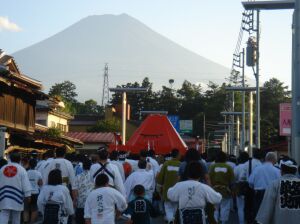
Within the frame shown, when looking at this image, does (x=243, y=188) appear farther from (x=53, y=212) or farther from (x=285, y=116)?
(x=53, y=212)

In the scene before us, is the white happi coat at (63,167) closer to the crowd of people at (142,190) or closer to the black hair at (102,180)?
the crowd of people at (142,190)

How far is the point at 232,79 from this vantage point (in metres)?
64.9

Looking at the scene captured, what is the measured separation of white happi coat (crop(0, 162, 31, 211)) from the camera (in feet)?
38.3

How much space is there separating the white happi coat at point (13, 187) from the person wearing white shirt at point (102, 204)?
3.03 metres

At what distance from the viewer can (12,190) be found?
11758mm

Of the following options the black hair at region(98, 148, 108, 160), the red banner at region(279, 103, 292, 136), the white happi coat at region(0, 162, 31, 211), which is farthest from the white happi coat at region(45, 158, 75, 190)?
the red banner at region(279, 103, 292, 136)

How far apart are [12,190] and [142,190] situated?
2.55 metres

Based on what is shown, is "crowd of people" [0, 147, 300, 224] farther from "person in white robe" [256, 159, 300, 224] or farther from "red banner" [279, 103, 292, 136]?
"red banner" [279, 103, 292, 136]

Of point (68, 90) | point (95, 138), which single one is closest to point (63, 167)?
point (95, 138)

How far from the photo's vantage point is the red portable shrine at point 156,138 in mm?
21875

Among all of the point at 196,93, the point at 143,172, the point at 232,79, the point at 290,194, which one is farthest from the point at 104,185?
the point at 196,93

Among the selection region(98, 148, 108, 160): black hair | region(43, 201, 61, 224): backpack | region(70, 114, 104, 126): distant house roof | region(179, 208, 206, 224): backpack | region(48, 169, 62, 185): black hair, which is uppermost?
region(70, 114, 104, 126): distant house roof

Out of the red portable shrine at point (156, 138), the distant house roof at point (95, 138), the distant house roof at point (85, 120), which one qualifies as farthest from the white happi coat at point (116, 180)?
the distant house roof at point (85, 120)

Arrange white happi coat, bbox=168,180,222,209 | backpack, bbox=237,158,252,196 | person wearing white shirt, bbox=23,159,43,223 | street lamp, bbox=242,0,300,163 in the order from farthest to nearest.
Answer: person wearing white shirt, bbox=23,159,43,223 < backpack, bbox=237,158,252,196 < street lamp, bbox=242,0,300,163 < white happi coat, bbox=168,180,222,209
